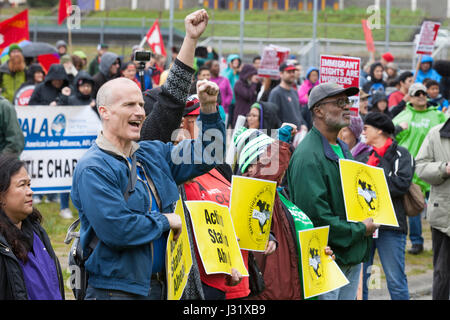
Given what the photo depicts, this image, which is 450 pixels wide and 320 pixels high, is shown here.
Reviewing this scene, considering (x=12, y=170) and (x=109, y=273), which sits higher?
(x=12, y=170)

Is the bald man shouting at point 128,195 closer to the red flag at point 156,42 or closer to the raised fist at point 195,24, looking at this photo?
the raised fist at point 195,24

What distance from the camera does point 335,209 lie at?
5.69m

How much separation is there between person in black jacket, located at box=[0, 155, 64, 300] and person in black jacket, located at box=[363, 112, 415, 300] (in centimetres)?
389

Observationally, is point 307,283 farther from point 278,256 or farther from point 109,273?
point 109,273

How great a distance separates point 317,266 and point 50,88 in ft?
25.9

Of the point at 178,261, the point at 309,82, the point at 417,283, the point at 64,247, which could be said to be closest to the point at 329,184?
the point at 178,261

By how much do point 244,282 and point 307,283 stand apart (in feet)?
2.15

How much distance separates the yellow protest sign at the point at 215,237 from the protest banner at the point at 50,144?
677 cm

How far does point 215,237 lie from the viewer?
4.39 metres

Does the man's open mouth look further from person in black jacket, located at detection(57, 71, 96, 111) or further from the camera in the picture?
person in black jacket, located at detection(57, 71, 96, 111)

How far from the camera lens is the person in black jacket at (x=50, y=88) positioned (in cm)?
1211

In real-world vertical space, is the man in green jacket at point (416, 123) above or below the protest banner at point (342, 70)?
below

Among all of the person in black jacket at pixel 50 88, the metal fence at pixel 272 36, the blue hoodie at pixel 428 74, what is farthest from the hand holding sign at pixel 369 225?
the metal fence at pixel 272 36

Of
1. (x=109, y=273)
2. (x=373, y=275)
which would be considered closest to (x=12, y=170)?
(x=109, y=273)
